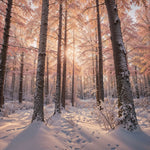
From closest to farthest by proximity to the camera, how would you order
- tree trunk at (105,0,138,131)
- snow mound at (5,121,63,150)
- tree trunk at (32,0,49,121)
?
1. snow mound at (5,121,63,150)
2. tree trunk at (105,0,138,131)
3. tree trunk at (32,0,49,121)

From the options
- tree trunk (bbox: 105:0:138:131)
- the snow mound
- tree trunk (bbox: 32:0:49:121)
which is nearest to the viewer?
the snow mound

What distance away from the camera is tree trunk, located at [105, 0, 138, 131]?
2512 millimetres

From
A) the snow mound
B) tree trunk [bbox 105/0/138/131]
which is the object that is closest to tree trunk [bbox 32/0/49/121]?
the snow mound

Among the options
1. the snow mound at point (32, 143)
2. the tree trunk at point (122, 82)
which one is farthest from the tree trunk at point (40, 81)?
the tree trunk at point (122, 82)

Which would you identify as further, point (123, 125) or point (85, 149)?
point (123, 125)

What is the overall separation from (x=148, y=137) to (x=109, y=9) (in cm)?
380

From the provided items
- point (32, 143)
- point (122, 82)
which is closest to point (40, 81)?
point (32, 143)

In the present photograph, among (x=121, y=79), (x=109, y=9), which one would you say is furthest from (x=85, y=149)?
(x=109, y=9)

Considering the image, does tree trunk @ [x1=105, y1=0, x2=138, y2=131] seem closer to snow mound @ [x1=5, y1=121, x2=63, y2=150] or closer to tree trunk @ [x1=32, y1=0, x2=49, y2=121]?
snow mound @ [x1=5, y1=121, x2=63, y2=150]

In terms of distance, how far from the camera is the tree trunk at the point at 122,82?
2.51 metres

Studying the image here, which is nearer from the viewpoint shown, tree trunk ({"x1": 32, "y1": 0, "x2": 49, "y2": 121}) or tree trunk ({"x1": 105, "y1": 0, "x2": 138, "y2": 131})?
tree trunk ({"x1": 105, "y1": 0, "x2": 138, "y2": 131})

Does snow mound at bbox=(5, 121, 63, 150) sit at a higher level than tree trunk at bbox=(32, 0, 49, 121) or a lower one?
lower

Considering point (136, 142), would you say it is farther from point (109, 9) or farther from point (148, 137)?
point (109, 9)

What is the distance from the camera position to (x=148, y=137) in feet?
6.91
